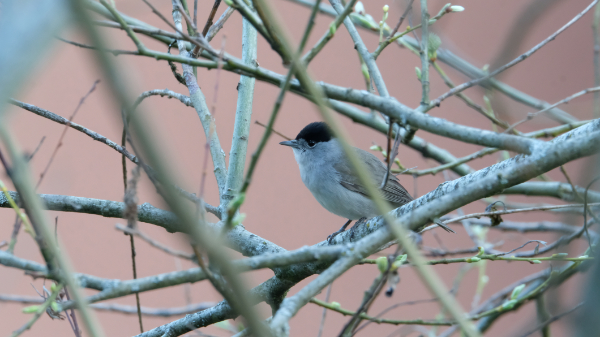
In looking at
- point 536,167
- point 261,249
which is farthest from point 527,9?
point 261,249

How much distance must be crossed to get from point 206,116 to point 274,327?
5.97 feet

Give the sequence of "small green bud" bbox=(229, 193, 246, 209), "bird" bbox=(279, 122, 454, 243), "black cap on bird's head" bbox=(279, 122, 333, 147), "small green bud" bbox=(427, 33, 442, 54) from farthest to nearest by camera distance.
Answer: "black cap on bird's head" bbox=(279, 122, 333, 147) < "bird" bbox=(279, 122, 454, 243) < "small green bud" bbox=(427, 33, 442, 54) < "small green bud" bbox=(229, 193, 246, 209)

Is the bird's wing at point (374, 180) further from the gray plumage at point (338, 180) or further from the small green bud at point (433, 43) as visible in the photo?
the small green bud at point (433, 43)

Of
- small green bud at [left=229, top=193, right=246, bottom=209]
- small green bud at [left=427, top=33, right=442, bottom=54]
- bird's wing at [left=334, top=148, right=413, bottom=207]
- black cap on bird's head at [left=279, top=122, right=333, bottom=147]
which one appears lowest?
small green bud at [left=229, top=193, right=246, bottom=209]

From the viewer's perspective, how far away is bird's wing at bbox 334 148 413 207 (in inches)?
164

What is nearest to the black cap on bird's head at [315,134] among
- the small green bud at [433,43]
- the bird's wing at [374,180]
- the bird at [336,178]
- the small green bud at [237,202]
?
the bird at [336,178]

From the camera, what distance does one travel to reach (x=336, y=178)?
13.9ft

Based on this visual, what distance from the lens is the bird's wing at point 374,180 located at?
13.6 feet

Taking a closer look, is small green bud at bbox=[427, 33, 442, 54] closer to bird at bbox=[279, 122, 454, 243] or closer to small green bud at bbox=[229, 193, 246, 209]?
bird at bbox=[279, 122, 454, 243]

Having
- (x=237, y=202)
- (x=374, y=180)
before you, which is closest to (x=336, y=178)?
(x=374, y=180)

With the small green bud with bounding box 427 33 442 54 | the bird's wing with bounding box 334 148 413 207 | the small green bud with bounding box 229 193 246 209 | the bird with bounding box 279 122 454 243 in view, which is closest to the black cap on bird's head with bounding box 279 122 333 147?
the bird with bounding box 279 122 454 243

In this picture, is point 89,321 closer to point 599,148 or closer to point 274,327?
point 274,327

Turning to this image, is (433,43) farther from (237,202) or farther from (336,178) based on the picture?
(237,202)

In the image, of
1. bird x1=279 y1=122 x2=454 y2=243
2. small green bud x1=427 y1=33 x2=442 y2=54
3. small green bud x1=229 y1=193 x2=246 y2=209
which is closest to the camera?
small green bud x1=229 y1=193 x2=246 y2=209
